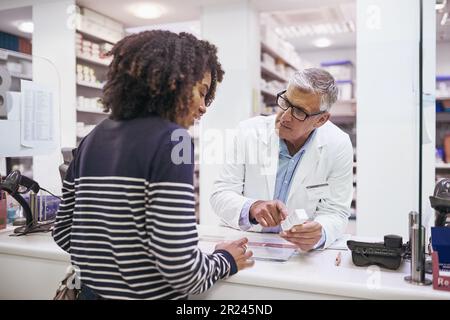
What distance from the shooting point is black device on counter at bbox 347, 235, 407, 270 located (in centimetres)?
132

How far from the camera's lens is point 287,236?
1.47 m

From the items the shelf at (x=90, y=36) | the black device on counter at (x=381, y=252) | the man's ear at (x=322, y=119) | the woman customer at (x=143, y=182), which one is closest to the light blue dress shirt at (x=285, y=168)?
the man's ear at (x=322, y=119)

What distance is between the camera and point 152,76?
101cm

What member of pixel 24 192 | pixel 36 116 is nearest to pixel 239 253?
pixel 24 192

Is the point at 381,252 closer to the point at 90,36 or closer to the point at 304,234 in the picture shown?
the point at 304,234

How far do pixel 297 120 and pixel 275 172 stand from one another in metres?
0.32

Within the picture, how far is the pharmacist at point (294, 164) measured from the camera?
188 cm

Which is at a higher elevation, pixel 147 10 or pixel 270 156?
pixel 147 10

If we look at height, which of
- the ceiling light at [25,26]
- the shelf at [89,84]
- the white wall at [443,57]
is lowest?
the shelf at [89,84]

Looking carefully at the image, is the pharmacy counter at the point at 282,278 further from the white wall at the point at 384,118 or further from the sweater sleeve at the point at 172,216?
the white wall at the point at 384,118

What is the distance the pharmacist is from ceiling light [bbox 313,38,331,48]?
213 inches

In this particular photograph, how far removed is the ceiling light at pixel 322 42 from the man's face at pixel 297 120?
18.2ft

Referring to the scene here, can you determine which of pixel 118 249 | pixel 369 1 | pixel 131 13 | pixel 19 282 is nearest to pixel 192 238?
pixel 118 249

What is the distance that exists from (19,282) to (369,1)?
3561 mm
